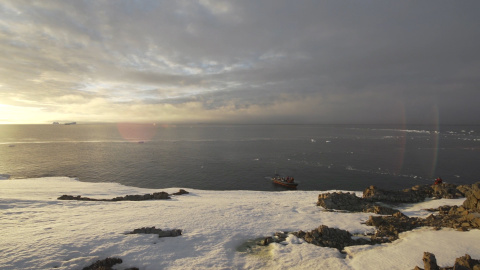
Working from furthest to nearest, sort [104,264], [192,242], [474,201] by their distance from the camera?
[474,201] < [192,242] < [104,264]

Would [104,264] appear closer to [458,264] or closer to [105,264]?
[105,264]

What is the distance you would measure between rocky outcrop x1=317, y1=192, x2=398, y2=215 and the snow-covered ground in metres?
2.80

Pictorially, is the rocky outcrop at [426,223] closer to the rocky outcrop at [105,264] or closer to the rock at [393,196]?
the rock at [393,196]

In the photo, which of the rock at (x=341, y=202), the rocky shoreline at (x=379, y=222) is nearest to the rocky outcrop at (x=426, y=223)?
the rocky shoreline at (x=379, y=222)

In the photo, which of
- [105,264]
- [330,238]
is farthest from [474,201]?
[105,264]

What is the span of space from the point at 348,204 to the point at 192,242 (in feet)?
62.2

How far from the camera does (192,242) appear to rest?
15.1 meters

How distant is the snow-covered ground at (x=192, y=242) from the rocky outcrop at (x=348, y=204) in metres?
2.80

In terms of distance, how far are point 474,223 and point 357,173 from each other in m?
48.2

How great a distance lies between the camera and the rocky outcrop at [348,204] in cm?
2353

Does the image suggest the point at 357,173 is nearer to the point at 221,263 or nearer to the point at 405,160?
the point at 405,160

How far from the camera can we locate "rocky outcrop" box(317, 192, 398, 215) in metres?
23.5

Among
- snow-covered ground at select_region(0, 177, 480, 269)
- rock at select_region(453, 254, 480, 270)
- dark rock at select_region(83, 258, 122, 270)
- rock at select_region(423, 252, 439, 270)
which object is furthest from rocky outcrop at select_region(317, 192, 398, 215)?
dark rock at select_region(83, 258, 122, 270)

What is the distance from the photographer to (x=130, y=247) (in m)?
14.0
